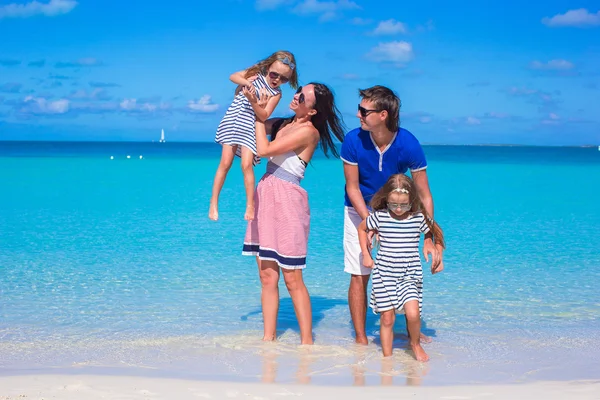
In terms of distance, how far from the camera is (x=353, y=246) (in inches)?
188

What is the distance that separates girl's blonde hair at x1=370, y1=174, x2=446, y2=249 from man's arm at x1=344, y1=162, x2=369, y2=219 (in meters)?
0.12

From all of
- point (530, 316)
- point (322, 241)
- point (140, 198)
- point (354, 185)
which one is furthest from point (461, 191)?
point (354, 185)

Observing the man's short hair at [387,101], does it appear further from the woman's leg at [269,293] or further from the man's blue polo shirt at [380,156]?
the woman's leg at [269,293]

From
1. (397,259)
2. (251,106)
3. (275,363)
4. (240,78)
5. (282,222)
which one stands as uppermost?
(240,78)

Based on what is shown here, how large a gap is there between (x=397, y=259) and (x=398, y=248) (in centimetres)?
7

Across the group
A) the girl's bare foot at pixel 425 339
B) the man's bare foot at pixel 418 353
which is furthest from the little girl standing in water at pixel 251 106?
the girl's bare foot at pixel 425 339

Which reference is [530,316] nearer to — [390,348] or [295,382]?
[390,348]

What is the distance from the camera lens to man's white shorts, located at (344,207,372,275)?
475cm

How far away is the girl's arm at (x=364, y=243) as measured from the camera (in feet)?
14.5

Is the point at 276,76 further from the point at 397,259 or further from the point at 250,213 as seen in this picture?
the point at 397,259

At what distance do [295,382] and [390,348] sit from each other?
2.69 ft

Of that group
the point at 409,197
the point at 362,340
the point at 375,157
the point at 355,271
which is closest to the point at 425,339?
the point at 362,340

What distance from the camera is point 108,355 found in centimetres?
459

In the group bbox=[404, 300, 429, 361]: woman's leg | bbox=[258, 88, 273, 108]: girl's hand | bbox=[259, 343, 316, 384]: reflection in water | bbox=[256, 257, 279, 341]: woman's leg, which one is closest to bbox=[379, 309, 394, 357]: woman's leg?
bbox=[404, 300, 429, 361]: woman's leg
